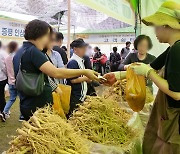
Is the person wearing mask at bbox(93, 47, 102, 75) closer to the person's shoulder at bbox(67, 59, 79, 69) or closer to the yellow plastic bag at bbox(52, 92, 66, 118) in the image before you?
the person's shoulder at bbox(67, 59, 79, 69)

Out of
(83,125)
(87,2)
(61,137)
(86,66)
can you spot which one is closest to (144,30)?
(86,66)

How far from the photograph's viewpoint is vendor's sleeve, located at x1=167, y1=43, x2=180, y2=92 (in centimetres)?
187

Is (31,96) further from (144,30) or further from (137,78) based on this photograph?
(144,30)

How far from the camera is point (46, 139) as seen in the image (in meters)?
A: 1.67

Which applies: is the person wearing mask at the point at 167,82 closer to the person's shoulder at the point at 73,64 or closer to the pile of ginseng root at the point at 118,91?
the pile of ginseng root at the point at 118,91

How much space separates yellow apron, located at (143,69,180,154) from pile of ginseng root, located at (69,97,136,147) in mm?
223

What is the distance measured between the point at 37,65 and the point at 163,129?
1162mm

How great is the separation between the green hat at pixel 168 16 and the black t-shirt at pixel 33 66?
1.01 m

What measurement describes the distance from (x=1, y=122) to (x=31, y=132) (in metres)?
4.81

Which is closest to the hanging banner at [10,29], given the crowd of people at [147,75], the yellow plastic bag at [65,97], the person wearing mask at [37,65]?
the crowd of people at [147,75]

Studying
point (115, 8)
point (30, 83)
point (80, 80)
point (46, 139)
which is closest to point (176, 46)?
point (46, 139)

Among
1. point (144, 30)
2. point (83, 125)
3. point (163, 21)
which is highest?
point (144, 30)

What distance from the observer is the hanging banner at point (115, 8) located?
13.1ft

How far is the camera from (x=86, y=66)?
4648 mm
